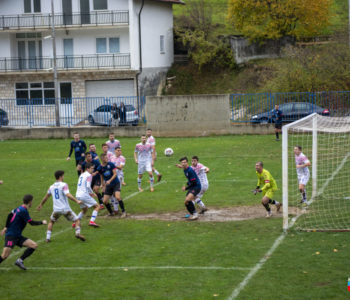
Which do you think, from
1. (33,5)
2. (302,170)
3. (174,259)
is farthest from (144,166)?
(33,5)

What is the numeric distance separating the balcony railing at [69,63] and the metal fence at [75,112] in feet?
28.3

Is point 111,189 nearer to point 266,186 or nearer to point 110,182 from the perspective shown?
point 110,182

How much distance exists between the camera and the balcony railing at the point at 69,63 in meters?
45.5

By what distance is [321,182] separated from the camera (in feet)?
63.8

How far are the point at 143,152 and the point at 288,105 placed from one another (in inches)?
604

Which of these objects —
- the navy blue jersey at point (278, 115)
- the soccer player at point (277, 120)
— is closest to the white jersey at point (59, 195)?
the soccer player at point (277, 120)

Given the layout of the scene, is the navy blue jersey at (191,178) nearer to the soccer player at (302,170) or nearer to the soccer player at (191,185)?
the soccer player at (191,185)

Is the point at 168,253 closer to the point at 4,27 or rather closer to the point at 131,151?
the point at 131,151

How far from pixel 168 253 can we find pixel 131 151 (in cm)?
1728

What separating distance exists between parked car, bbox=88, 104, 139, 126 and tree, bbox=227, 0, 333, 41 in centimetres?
1836

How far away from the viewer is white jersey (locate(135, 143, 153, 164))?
20344 millimetres

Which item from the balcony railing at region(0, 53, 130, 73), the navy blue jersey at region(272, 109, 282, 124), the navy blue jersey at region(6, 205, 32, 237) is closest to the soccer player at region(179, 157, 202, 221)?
the navy blue jersey at region(6, 205, 32, 237)

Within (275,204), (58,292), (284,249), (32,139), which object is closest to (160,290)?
(58,292)

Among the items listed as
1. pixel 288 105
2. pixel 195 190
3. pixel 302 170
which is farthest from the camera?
pixel 288 105
